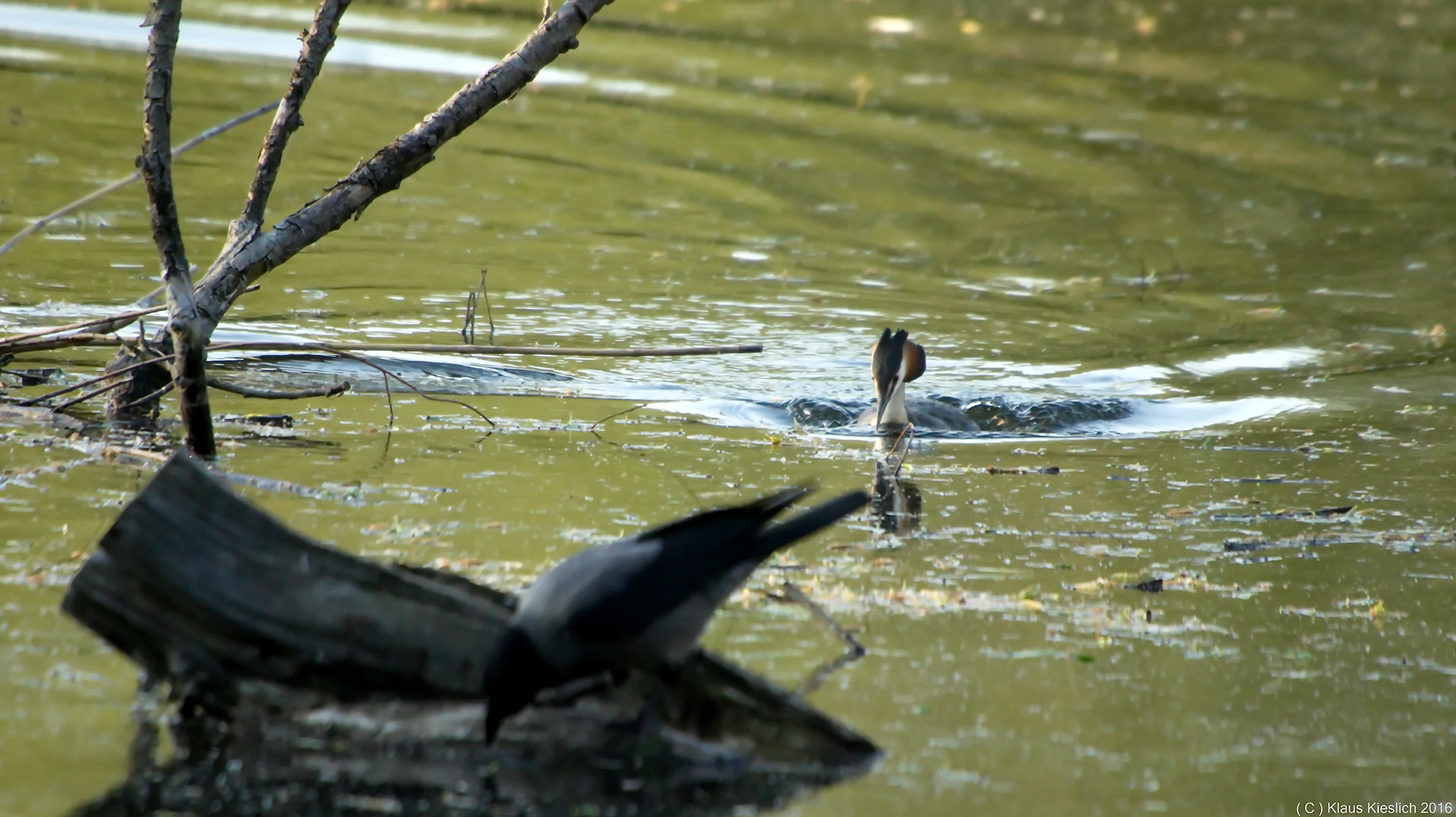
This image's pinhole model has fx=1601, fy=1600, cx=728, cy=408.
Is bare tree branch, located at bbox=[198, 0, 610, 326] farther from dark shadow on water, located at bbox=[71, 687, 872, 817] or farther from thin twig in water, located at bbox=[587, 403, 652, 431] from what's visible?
dark shadow on water, located at bbox=[71, 687, 872, 817]

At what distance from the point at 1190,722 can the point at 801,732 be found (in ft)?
3.16

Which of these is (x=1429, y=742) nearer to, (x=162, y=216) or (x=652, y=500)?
(x=652, y=500)

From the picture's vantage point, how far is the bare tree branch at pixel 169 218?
16.2ft

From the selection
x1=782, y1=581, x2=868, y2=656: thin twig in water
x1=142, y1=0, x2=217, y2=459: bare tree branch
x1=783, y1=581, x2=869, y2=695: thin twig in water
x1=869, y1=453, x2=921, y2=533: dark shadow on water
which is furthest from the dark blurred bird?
x1=142, y1=0, x2=217, y2=459: bare tree branch

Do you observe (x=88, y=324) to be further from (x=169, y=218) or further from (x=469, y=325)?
(x=469, y=325)

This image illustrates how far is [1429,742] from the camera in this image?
3512 mm

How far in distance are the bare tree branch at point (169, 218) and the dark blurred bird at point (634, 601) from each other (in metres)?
2.14

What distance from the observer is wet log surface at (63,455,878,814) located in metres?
3.20

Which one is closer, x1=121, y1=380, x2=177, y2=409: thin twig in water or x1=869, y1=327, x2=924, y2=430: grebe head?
x1=121, y1=380, x2=177, y2=409: thin twig in water

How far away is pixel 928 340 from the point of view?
29.0ft

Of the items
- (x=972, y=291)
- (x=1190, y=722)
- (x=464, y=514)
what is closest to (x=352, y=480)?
(x=464, y=514)

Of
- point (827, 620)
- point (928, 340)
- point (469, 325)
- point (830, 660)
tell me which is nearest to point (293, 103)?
point (469, 325)

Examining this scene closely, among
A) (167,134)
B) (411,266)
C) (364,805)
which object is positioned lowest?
(364,805)

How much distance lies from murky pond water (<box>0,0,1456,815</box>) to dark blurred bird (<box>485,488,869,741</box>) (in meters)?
0.45
